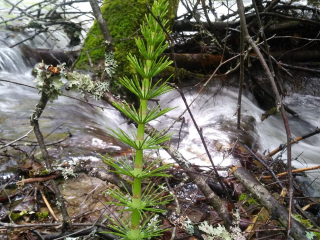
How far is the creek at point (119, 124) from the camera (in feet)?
11.6

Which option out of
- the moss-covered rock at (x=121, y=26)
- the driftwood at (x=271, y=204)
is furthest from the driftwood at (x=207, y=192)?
the moss-covered rock at (x=121, y=26)

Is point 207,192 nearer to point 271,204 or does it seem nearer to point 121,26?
point 271,204

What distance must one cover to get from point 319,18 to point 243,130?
10.1 feet

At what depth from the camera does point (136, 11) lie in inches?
200

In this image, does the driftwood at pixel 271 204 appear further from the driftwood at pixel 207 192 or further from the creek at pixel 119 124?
the creek at pixel 119 124

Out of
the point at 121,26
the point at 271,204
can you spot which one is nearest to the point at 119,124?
Result: the point at 121,26

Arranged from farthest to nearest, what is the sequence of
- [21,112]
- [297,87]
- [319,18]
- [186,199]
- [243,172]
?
[297,87] → [319,18] → [21,112] → [186,199] → [243,172]

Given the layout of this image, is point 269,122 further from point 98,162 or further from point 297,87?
point 98,162

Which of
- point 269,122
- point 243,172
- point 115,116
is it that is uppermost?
point 243,172

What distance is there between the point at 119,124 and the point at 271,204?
11.9 ft

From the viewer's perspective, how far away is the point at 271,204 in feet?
5.58

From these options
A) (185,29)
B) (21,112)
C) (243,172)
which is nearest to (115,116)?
(21,112)

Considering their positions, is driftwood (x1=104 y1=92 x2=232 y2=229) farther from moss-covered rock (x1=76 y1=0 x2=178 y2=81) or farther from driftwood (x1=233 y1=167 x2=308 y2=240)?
moss-covered rock (x1=76 y1=0 x2=178 y2=81)

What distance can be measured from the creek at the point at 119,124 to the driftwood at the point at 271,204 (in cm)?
43
